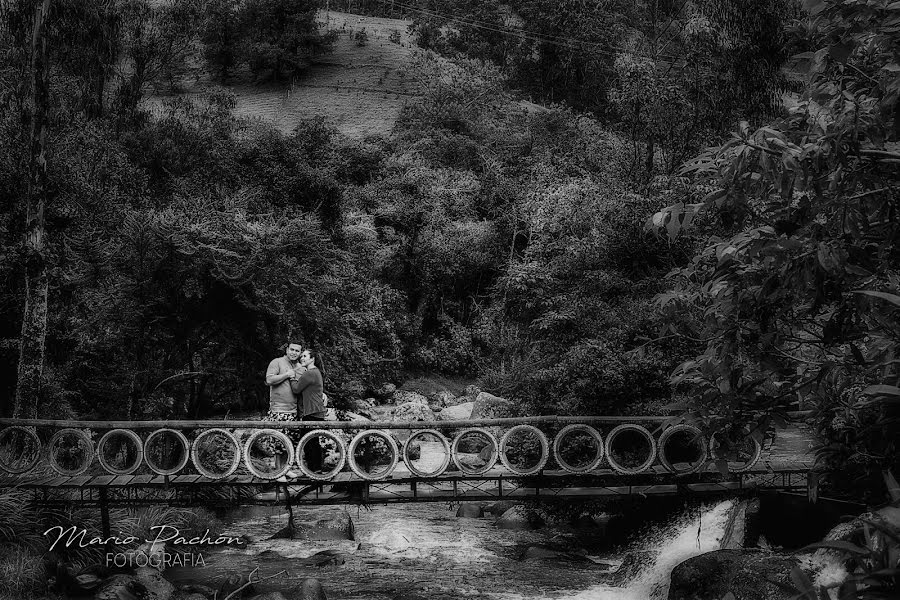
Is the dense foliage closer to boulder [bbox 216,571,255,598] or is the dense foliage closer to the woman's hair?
the woman's hair

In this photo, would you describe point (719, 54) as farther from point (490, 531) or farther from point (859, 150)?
point (859, 150)

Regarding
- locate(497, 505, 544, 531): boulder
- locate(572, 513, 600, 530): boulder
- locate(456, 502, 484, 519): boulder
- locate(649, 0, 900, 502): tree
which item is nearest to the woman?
locate(497, 505, 544, 531): boulder

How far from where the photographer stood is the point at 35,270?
10.6m

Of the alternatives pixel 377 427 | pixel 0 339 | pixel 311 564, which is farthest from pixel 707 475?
pixel 0 339

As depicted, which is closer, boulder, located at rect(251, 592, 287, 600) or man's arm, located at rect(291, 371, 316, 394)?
boulder, located at rect(251, 592, 287, 600)

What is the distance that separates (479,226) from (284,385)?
16024 mm

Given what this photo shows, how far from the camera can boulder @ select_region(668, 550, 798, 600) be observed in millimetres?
7109

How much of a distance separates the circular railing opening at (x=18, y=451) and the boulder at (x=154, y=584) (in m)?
Answer: 1.73

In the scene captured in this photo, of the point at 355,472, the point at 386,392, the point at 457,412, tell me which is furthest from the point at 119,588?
the point at 386,392

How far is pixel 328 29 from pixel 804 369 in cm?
4204

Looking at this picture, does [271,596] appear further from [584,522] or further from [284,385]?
[584,522]

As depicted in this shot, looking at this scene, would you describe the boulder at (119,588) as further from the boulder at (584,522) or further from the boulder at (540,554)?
the boulder at (584,522)

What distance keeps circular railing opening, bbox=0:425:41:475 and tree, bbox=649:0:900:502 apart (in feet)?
25.3

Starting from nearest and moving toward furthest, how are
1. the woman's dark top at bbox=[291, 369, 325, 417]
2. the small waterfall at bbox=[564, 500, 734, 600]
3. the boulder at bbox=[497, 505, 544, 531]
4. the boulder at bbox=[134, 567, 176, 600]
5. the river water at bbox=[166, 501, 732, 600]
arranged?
1. the boulder at bbox=[134, 567, 176, 600]
2. the small waterfall at bbox=[564, 500, 734, 600]
3. the river water at bbox=[166, 501, 732, 600]
4. the woman's dark top at bbox=[291, 369, 325, 417]
5. the boulder at bbox=[497, 505, 544, 531]
